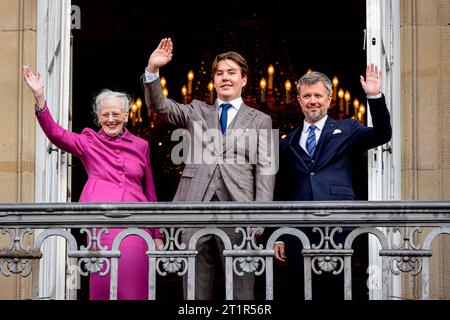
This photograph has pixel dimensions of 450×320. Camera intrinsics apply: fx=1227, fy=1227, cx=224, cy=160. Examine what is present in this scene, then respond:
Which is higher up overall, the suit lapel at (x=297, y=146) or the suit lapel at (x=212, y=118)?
the suit lapel at (x=212, y=118)

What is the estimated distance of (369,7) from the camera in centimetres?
906

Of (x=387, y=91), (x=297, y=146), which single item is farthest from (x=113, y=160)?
(x=387, y=91)

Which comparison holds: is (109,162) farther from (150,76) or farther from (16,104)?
(16,104)

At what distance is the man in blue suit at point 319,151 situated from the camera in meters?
7.71

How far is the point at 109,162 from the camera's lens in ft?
25.9

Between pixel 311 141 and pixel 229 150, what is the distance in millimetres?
534

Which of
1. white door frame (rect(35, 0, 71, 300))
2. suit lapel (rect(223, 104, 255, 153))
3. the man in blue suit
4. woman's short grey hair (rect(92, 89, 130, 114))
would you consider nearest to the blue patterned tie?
the man in blue suit

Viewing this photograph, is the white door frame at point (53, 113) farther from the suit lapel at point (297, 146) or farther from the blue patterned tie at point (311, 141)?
the blue patterned tie at point (311, 141)

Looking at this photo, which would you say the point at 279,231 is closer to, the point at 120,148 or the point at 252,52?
the point at 120,148

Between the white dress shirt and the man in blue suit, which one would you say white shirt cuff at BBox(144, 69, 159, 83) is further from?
the white dress shirt

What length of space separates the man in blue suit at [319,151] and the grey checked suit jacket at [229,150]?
6.5 inches

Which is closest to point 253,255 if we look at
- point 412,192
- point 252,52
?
point 412,192

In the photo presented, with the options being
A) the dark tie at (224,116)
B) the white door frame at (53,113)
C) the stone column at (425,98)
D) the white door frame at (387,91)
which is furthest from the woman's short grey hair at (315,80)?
the white door frame at (53,113)

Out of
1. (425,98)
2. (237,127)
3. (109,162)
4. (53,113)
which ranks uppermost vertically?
(425,98)
